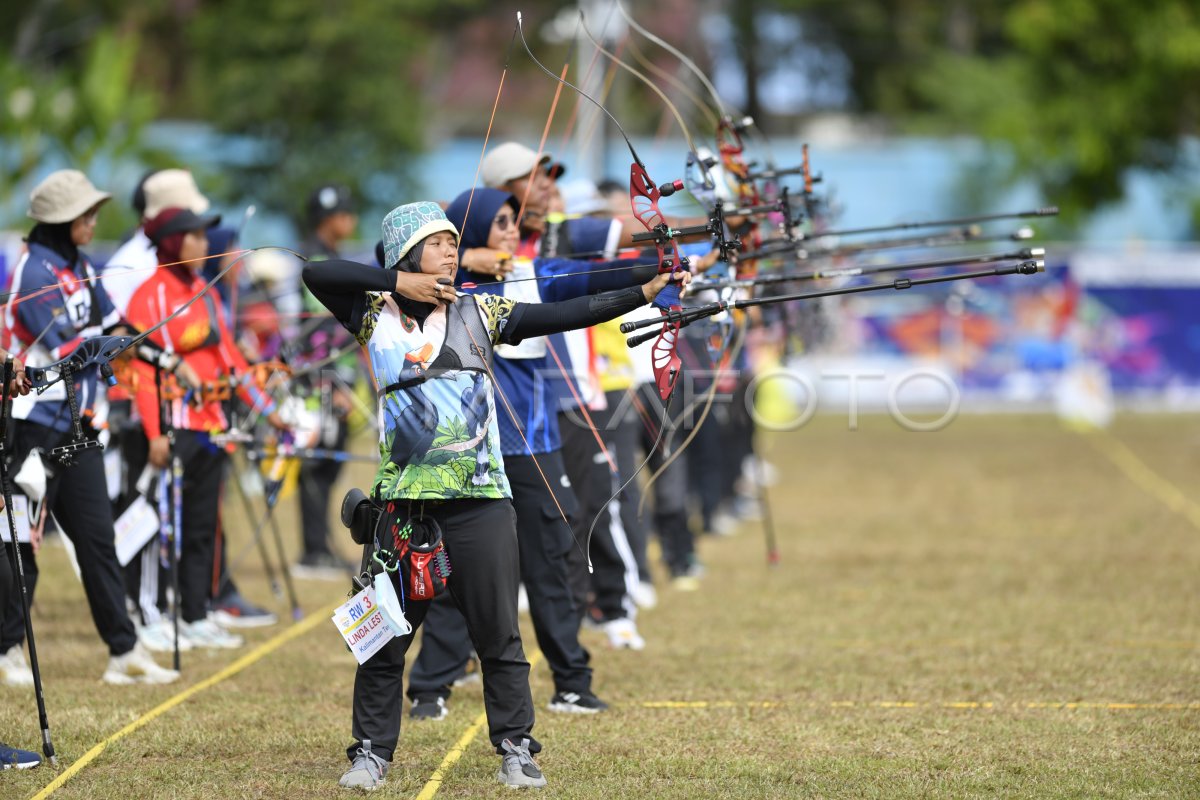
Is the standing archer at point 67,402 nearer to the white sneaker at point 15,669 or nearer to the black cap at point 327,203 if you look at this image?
the white sneaker at point 15,669

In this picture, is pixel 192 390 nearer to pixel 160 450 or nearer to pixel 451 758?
pixel 160 450

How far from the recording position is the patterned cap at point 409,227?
5.58 m

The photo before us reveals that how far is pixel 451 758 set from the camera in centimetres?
602

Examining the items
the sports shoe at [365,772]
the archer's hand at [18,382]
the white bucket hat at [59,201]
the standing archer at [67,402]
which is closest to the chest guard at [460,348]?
the sports shoe at [365,772]

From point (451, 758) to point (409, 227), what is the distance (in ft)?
6.28

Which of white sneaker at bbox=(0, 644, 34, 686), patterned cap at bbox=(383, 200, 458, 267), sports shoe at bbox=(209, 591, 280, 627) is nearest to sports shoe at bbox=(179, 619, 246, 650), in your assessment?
sports shoe at bbox=(209, 591, 280, 627)

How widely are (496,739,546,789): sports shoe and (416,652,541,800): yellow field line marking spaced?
226 millimetres

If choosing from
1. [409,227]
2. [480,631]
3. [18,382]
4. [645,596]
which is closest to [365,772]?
[480,631]

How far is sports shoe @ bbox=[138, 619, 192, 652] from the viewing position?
8.38 metres

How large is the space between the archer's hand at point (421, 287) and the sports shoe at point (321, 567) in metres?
5.71

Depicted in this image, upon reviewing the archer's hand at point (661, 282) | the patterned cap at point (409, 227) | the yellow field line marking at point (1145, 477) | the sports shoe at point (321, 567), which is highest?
the patterned cap at point (409, 227)

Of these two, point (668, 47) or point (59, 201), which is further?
point (668, 47)

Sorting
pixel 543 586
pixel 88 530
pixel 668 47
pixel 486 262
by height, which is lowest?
pixel 543 586

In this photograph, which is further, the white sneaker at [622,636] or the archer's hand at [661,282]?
the white sneaker at [622,636]
